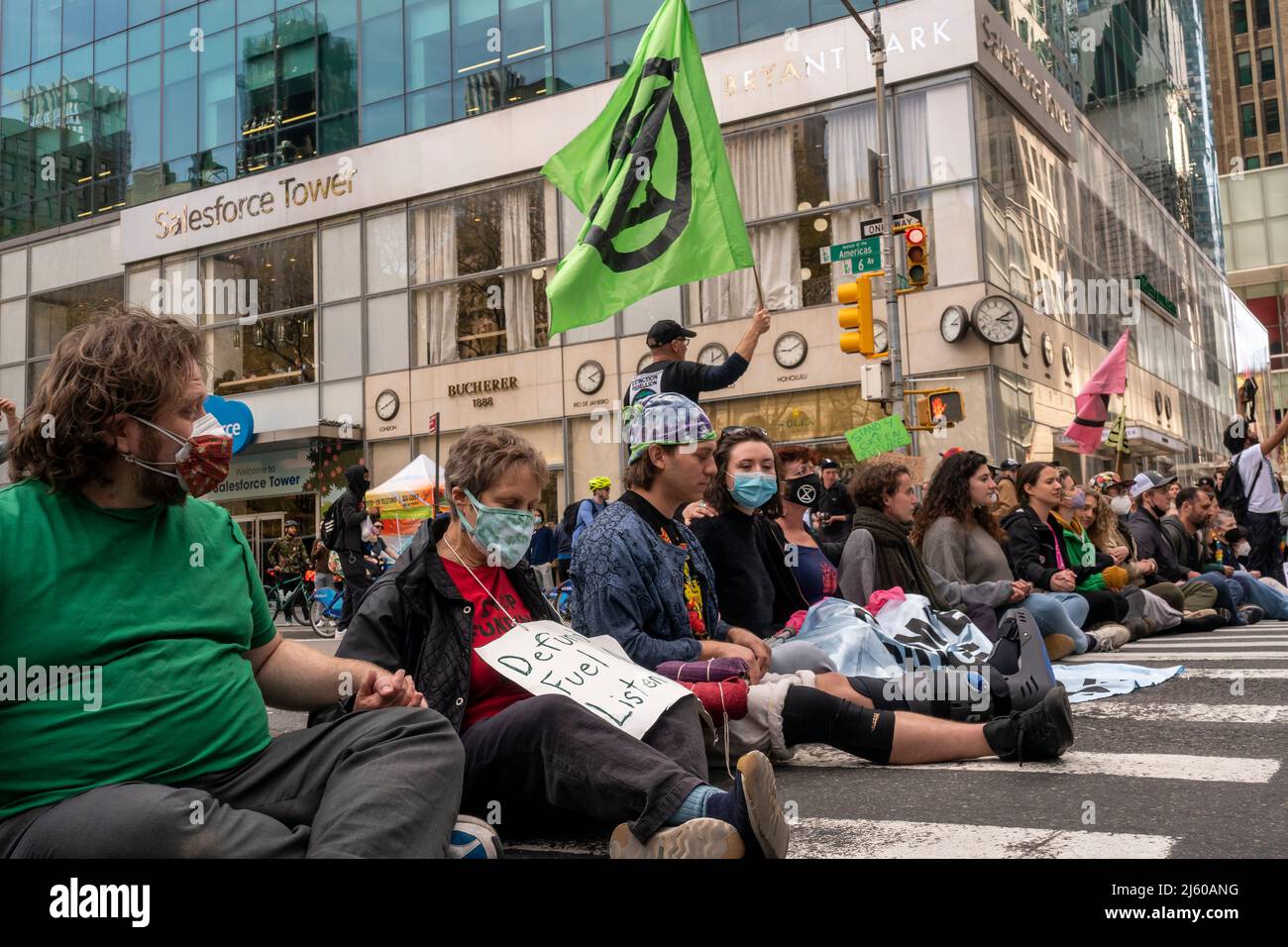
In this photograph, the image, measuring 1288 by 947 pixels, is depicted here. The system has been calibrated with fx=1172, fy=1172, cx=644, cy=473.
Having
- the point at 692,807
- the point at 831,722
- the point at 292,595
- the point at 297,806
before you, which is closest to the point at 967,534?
the point at 831,722

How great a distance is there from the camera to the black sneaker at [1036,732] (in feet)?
13.9

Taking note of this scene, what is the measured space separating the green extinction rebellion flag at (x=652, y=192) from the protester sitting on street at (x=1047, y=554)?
9.41ft

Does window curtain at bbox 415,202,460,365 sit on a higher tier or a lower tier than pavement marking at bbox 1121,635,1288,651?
higher

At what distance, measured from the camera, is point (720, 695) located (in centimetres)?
402

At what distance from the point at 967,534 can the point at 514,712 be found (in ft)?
16.5

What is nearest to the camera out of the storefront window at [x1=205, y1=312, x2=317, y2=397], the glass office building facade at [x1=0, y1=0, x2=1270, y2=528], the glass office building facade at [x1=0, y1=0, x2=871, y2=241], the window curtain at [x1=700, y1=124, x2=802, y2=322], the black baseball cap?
the black baseball cap

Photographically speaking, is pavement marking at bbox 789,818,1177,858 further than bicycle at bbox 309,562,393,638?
No

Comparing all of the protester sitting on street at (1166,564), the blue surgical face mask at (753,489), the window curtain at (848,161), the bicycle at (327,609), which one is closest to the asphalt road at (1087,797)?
the blue surgical face mask at (753,489)

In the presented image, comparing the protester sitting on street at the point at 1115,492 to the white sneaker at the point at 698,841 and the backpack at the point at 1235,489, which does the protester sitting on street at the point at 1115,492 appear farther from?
the white sneaker at the point at 698,841

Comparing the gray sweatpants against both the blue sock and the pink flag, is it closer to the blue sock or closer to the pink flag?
the blue sock

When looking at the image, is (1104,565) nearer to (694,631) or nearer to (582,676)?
(694,631)

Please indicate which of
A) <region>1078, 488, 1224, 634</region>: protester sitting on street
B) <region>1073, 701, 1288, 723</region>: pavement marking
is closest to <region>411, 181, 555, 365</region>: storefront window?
<region>1078, 488, 1224, 634</region>: protester sitting on street

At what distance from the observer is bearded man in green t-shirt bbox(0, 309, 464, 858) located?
2.29 m

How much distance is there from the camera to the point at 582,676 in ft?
11.4
